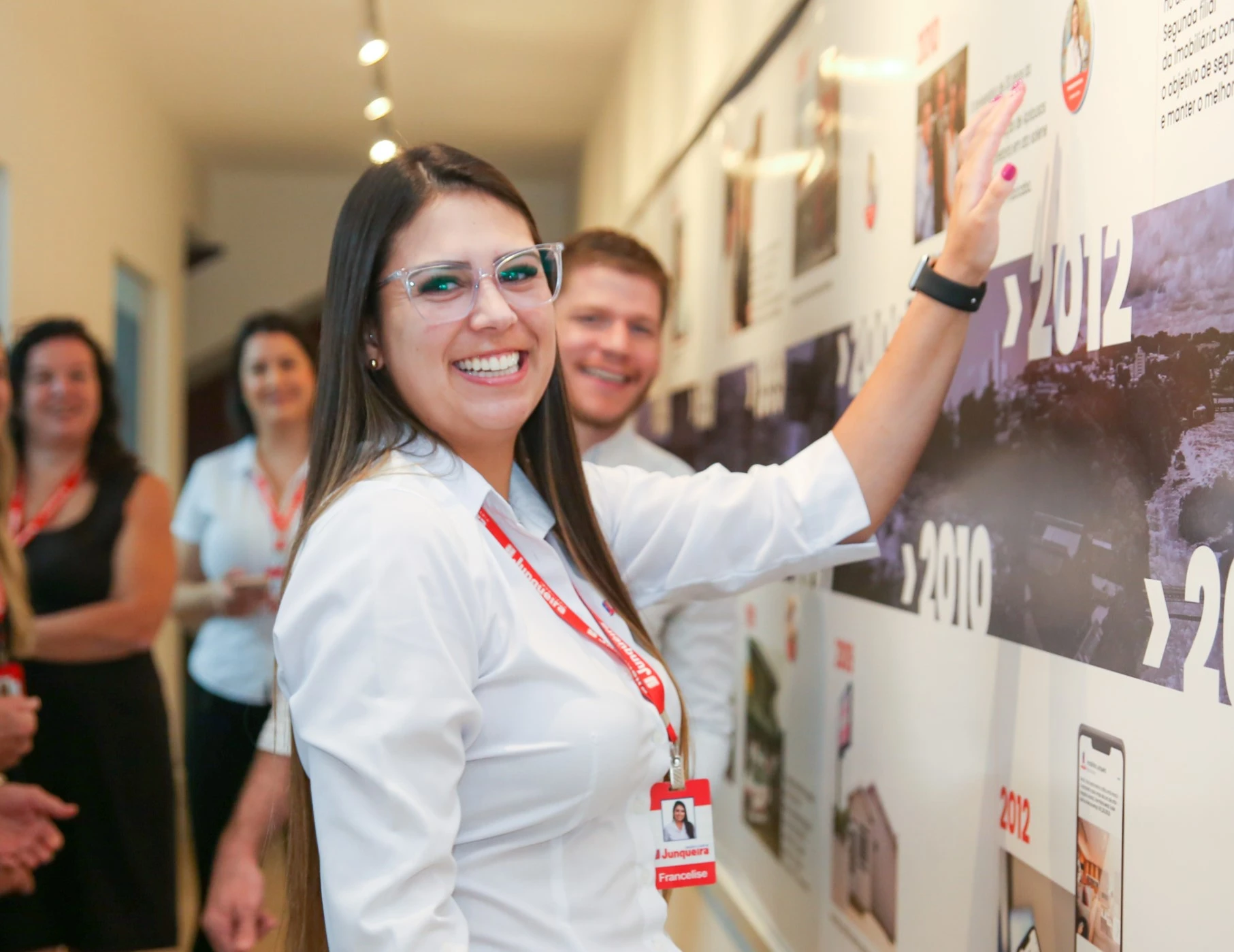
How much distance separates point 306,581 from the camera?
3.65 ft

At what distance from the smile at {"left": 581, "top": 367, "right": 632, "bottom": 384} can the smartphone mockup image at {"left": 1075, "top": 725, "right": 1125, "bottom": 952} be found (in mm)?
1362

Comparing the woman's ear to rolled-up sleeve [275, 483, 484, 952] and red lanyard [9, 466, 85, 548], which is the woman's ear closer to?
rolled-up sleeve [275, 483, 484, 952]

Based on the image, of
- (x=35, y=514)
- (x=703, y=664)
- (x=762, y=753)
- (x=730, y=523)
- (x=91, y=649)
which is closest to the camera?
(x=730, y=523)

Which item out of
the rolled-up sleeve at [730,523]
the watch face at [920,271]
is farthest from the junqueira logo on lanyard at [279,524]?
the watch face at [920,271]

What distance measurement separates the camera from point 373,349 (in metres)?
1.33

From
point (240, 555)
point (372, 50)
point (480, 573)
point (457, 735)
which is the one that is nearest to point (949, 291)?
point (480, 573)

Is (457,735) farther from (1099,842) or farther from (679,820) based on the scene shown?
(1099,842)

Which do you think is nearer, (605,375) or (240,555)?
(605,375)

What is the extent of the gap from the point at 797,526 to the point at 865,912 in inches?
27.8

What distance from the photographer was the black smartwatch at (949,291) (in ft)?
4.58

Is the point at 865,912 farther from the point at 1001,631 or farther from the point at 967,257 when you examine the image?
the point at 967,257

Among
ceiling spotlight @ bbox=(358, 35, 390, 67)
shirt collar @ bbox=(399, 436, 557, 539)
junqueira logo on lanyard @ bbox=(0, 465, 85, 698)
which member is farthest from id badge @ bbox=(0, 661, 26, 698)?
ceiling spotlight @ bbox=(358, 35, 390, 67)

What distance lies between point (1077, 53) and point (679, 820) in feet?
3.04

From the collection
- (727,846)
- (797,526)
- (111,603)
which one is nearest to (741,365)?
(727,846)
